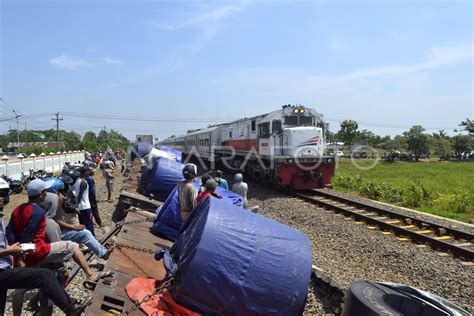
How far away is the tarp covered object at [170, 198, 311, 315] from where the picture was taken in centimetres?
345

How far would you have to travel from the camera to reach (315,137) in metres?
16.3

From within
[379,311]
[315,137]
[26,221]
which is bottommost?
[379,311]

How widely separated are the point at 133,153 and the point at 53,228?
2105 cm

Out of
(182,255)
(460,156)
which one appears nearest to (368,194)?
(182,255)

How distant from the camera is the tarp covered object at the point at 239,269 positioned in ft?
11.3

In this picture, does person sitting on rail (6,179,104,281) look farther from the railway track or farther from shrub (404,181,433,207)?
shrub (404,181,433,207)

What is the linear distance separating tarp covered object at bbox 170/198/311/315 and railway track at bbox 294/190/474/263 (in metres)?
5.48

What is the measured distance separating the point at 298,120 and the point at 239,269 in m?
13.8

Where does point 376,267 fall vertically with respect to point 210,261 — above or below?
below

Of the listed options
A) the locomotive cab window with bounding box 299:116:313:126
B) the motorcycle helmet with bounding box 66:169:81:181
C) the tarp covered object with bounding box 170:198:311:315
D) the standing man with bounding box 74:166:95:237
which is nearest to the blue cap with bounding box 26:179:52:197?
the tarp covered object with bounding box 170:198:311:315

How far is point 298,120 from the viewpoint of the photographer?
55.0ft

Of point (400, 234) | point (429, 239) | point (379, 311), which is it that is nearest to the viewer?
point (379, 311)

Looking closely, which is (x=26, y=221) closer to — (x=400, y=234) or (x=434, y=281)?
(x=434, y=281)

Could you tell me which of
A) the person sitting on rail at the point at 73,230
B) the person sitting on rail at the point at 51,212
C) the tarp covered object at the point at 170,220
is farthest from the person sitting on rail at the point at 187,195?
the person sitting on rail at the point at 51,212
